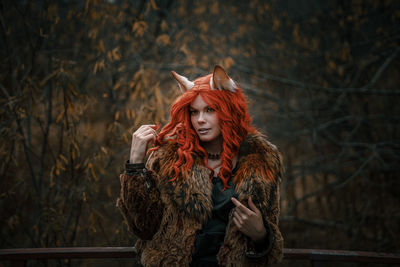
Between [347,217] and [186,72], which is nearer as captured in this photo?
[186,72]

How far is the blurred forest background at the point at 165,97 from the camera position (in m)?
2.83

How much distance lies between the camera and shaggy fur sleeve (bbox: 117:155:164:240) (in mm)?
1598

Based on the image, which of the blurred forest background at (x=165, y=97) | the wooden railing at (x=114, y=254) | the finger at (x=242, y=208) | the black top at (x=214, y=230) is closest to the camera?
the finger at (x=242, y=208)

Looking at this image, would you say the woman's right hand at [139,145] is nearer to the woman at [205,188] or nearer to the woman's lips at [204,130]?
the woman at [205,188]

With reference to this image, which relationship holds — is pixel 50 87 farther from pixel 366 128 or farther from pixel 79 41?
pixel 366 128

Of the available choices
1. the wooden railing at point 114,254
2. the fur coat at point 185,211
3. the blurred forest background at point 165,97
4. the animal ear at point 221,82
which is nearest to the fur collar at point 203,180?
the fur coat at point 185,211

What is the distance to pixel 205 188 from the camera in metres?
1.67

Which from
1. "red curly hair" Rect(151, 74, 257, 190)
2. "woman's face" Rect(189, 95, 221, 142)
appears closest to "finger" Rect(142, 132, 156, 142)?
"red curly hair" Rect(151, 74, 257, 190)

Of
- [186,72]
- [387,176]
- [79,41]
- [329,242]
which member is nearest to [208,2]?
[186,72]

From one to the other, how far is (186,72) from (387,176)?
305 centimetres

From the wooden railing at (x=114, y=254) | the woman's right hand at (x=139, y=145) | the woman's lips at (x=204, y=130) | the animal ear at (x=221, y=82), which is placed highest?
the animal ear at (x=221, y=82)

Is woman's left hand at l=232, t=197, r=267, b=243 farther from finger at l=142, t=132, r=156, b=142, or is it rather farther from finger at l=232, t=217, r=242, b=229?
finger at l=142, t=132, r=156, b=142

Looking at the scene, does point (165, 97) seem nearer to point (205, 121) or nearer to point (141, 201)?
point (205, 121)

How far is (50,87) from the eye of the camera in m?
2.90
